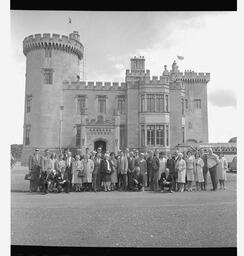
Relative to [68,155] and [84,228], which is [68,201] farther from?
[68,155]

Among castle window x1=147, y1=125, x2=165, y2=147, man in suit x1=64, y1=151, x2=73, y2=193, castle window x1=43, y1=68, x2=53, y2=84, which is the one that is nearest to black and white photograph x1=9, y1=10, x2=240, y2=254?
man in suit x1=64, y1=151, x2=73, y2=193

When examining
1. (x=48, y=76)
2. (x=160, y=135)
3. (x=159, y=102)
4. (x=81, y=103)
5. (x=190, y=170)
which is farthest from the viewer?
(x=159, y=102)

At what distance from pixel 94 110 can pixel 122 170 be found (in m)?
11.4

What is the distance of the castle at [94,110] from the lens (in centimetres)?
1903

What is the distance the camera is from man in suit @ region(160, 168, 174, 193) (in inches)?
376

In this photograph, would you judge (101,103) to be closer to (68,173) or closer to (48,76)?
(48,76)

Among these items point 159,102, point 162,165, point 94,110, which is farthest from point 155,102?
point 162,165

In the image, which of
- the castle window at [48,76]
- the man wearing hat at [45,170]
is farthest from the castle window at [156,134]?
the man wearing hat at [45,170]

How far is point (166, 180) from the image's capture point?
9.61 m

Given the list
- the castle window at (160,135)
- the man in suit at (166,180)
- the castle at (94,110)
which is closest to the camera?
the man in suit at (166,180)

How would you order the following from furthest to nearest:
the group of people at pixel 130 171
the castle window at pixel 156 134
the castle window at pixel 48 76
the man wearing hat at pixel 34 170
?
the castle window at pixel 48 76
the castle window at pixel 156 134
the group of people at pixel 130 171
the man wearing hat at pixel 34 170

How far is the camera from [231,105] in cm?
734

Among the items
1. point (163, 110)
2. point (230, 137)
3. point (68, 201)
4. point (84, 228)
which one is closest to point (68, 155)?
point (68, 201)

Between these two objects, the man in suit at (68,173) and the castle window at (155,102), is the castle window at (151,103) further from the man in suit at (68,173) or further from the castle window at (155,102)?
the man in suit at (68,173)
